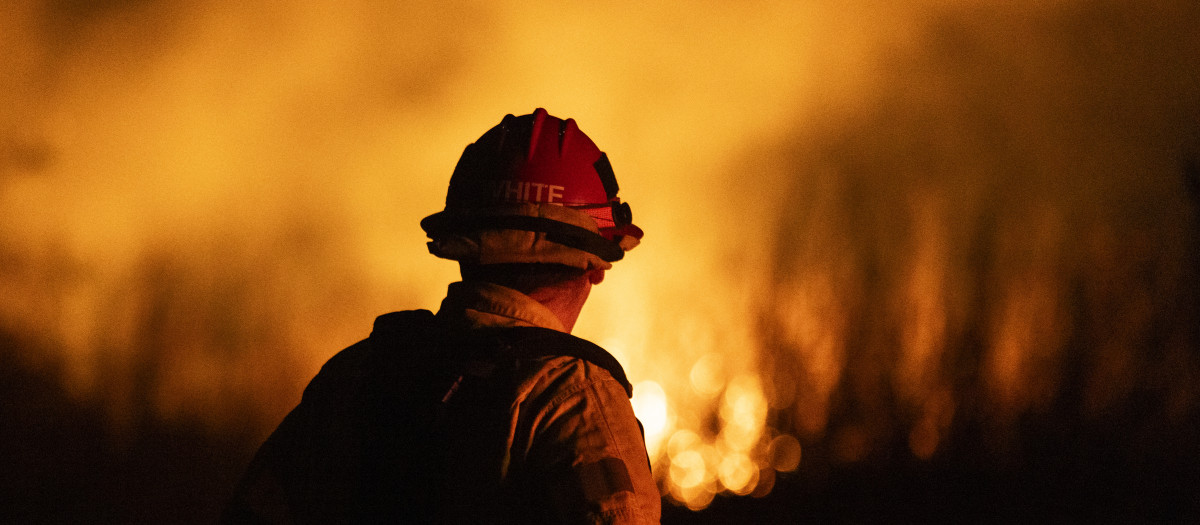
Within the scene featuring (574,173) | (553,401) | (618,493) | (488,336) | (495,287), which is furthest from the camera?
(574,173)

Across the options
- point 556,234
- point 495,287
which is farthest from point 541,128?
point 495,287

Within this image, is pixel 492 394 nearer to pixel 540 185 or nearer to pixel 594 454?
pixel 594 454

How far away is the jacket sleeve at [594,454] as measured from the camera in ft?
9.07

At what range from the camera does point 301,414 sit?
3547 millimetres

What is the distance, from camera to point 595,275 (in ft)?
12.4

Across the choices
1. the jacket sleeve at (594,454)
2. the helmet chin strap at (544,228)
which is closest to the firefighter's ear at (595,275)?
the helmet chin strap at (544,228)

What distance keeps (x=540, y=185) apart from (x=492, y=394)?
41.9 inches

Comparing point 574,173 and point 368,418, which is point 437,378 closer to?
point 368,418

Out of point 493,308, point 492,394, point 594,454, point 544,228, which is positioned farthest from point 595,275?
point 594,454

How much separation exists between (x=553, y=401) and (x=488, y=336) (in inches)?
14.8

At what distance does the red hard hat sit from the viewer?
3.62 metres

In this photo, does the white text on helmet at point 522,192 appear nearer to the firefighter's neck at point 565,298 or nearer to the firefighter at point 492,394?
the firefighter at point 492,394

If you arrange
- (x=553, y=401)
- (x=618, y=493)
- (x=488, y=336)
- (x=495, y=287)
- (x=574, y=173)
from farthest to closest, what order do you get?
(x=574, y=173), (x=495, y=287), (x=488, y=336), (x=553, y=401), (x=618, y=493)

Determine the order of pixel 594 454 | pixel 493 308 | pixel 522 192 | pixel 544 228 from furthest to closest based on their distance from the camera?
pixel 522 192, pixel 544 228, pixel 493 308, pixel 594 454
